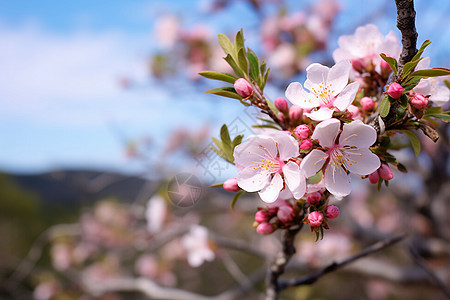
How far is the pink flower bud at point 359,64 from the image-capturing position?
0.78 m

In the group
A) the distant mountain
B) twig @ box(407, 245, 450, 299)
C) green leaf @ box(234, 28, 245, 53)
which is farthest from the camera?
the distant mountain

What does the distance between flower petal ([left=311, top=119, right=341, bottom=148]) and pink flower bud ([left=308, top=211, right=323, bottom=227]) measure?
113 millimetres

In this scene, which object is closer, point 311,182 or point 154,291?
point 311,182

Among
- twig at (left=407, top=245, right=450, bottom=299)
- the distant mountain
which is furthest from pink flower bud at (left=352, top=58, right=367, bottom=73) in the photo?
the distant mountain

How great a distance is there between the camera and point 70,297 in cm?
340

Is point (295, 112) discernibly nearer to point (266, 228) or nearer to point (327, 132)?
point (327, 132)

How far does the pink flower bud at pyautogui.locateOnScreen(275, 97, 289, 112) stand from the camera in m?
0.70

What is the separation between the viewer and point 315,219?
0.59 m

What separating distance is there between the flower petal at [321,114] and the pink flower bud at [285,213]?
20 centimetres

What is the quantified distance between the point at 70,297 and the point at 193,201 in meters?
3.21

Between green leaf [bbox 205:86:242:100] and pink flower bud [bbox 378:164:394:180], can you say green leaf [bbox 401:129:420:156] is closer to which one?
pink flower bud [bbox 378:164:394:180]

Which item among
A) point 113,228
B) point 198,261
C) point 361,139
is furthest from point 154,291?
point 113,228

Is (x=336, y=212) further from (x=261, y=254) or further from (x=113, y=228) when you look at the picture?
(x=113, y=228)

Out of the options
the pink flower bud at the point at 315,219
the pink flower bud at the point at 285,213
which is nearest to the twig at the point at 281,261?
the pink flower bud at the point at 285,213
